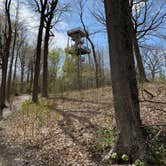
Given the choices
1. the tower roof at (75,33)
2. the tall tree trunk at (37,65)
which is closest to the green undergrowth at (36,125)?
the tall tree trunk at (37,65)

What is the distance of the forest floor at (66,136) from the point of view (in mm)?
6309

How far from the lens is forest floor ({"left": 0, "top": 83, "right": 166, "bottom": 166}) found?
20.7 feet

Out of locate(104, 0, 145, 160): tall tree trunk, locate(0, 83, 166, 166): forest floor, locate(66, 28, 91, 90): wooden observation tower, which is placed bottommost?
locate(0, 83, 166, 166): forest floor

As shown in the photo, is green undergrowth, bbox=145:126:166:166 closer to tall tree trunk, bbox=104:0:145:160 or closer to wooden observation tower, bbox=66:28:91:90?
tall tree trunk, bbox=104:0:145:160

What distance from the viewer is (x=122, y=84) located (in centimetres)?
570

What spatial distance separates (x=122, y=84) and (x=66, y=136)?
316cm

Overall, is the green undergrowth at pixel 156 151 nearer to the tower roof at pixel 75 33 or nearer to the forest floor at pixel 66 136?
the forest floor at pixel 66 136

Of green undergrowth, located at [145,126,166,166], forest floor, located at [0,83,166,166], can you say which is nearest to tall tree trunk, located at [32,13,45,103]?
forest floor, located at [0,83,166,166]

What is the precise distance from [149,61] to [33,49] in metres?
19.4

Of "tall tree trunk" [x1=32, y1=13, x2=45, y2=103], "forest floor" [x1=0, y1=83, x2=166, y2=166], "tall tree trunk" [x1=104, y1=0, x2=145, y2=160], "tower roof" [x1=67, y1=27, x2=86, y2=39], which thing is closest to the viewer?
"tall tree trunk" [x1=104, y1=0, x2=145, y2=160]

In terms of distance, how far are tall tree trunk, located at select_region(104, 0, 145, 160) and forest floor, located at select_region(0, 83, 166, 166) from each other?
477 mm

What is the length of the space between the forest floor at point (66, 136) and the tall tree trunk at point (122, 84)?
1.56ft

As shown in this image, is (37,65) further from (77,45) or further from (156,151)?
(77,45)

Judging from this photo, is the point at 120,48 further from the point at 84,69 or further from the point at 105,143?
the point at 84,69
